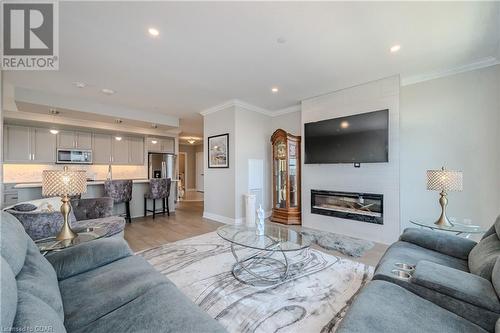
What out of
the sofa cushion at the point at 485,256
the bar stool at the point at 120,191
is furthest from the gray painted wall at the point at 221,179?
the sofa cushion at the point at 485,256

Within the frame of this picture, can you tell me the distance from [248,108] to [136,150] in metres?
3.88

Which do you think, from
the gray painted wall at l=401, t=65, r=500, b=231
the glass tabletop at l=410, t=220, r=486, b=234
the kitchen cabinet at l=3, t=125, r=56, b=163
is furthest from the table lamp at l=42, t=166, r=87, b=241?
the kitchen cabinet at l=3, t=125, r=56, b=163

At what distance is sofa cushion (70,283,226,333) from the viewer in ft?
3.22

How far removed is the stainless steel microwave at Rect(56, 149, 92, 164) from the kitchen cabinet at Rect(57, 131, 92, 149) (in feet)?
0.35

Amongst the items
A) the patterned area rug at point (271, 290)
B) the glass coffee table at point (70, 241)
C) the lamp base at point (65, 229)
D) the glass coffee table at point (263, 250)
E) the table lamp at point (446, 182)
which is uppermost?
the table lamp at point (446, 182)

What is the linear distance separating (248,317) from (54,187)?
6.39 feet

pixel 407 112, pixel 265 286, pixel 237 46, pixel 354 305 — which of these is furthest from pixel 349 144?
pixel 354 305

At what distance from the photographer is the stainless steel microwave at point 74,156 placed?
5324 mm

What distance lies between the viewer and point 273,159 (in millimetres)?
5082

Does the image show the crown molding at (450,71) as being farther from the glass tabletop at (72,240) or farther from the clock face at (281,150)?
the glass tabletop at (72,240)

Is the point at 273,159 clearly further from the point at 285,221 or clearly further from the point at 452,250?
the point at 452,250

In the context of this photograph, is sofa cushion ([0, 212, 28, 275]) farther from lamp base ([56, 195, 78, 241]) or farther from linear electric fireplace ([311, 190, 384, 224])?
linear electric fireplace ([311, 190, 384, 224])

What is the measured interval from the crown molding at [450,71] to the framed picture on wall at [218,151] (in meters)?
3.39

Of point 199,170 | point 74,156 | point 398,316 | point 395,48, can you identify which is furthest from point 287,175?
point 199,170
